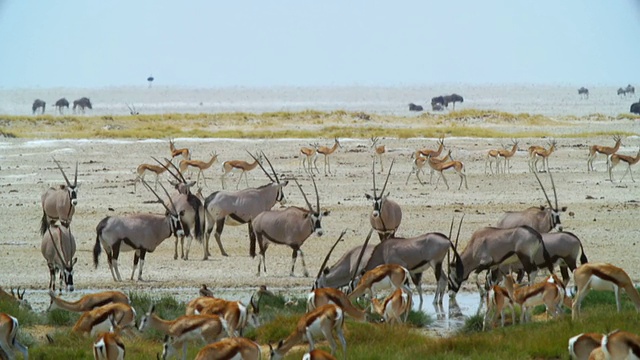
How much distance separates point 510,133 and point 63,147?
15.4 metres

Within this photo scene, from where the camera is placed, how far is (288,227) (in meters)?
16.3

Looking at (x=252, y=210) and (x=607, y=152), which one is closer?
(x=252, y=210)

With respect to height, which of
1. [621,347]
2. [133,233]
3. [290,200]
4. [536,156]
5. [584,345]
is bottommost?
[290,200]

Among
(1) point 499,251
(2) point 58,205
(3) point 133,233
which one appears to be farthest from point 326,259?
(2) point 58,205

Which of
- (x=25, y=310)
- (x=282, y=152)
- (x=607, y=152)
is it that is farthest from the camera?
(x=282, y=152)

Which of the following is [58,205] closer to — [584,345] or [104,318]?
[104,318]

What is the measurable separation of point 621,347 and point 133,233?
9.33 m

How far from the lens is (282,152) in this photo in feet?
105

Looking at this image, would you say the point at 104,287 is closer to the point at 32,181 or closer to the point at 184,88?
the point at 32,181

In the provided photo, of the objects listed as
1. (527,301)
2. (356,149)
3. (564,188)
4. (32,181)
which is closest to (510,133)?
(356,149)

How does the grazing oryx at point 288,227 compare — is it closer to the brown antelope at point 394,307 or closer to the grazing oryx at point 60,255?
the grazing oryx at point 60,255

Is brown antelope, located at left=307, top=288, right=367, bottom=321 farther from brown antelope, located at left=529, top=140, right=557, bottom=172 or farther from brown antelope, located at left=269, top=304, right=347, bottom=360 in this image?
brown antelope, located at left=529, top=140, right=557, bottom=172

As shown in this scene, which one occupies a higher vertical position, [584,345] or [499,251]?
[584,345]

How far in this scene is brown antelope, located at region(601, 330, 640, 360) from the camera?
7.96m
